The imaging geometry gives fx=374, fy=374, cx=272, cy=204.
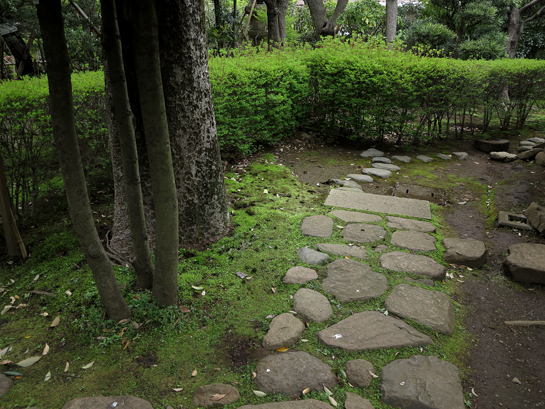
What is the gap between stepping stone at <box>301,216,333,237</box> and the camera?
13.0ft

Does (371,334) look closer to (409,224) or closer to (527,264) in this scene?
(527,264)

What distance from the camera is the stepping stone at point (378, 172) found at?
6004mm

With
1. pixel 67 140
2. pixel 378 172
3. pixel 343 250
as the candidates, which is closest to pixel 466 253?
pixel 343 250

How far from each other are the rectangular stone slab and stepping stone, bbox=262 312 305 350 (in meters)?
2.25

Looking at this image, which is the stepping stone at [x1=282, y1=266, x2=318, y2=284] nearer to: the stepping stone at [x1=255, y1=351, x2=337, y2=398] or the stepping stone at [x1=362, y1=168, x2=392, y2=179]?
the stepping stone at [x1=255, y1=351, x2=337, y2=398]

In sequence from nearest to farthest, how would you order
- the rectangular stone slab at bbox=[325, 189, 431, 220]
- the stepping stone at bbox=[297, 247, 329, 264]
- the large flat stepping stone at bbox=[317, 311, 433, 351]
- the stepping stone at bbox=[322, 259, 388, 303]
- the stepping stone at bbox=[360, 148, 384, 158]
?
the large flat stepping stone at bbox=[317, 311, 433, 351] → the stepping stone at bbox=[322, 259, 388, 303] → the stepping stone at bbox=[297, 247, 329, 264] → the rectangular stone slab at bbox=[325, 189, 431, 220] → the stepping stone at bbox=[360, 148, 384, 158]

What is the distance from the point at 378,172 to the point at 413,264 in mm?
2904

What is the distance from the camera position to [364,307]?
113 inches

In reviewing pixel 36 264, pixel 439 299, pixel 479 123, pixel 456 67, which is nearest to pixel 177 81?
pixel 36 264

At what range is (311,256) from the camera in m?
3.52

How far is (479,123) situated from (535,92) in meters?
1.29

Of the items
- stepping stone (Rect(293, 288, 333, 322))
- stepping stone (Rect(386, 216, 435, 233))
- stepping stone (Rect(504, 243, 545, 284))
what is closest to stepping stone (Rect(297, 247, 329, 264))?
stepping stone (Rect(293, 288, 333, 322))

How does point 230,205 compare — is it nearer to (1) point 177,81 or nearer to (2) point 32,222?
(1) point 177,81

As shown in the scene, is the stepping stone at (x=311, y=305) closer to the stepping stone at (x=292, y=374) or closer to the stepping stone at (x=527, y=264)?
the stepping stone at (x=292, y=374)
